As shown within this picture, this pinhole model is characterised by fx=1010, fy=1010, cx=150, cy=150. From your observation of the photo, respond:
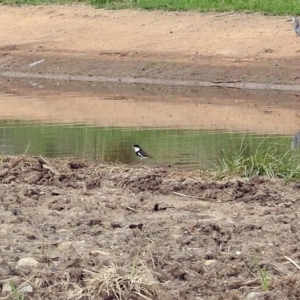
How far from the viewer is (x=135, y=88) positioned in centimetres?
1889

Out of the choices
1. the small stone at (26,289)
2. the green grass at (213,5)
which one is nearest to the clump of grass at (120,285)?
the small stone at (26,289)

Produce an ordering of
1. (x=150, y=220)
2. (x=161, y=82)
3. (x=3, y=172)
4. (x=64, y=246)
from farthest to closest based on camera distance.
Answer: (x=161, y=82) < (x=3, y=172) < (x=150, y=220) < (x=64, y=246)

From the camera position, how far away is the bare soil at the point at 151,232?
532cm

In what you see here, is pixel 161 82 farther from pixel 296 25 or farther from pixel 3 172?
pixel 3 172

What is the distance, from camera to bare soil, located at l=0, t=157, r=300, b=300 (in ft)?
17.5

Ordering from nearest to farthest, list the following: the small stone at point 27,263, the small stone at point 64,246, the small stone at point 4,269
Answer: the small stone at point 4,269, the small stone at point 27,263, the small stone at point 64,246

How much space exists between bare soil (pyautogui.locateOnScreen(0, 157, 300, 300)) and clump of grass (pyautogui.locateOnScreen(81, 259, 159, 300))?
11 millimetres

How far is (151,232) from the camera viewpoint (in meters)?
6.34

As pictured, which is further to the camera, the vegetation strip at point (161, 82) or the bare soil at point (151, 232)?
the vegetation strip at point (161, 82)

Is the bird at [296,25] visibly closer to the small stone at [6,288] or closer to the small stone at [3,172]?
the small stone at [3,172]

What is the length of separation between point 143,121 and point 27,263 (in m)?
8.47

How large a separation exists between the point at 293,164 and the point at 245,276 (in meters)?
3.65

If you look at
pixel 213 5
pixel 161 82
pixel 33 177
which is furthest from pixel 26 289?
pixel 213 5

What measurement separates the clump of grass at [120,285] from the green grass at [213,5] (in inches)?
678
